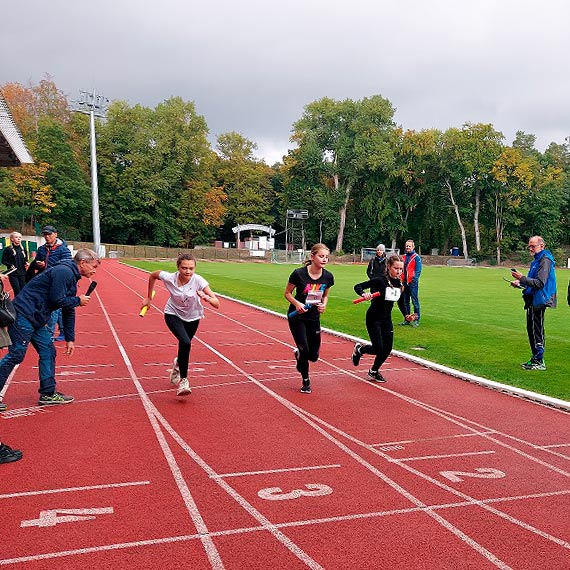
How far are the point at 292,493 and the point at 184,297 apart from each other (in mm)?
3330

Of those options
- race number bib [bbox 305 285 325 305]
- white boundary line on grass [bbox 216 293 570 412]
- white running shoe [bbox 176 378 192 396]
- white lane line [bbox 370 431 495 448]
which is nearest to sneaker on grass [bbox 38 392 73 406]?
white running shoe [bbox 176 378 192 396]

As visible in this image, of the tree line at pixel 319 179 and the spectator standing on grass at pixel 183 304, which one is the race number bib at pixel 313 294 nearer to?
the spectator standing on grass at pixel 183 304

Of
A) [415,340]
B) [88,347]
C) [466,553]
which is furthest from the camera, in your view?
[415,340]

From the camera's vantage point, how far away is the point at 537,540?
3818mm

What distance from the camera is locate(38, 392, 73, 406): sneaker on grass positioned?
6.80m

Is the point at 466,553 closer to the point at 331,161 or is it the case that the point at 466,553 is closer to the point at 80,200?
the point at 80,200

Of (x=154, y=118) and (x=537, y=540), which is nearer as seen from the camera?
(x=537, y=540)

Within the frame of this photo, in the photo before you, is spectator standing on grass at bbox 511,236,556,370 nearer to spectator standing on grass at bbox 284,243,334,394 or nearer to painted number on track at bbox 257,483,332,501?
spectator standing on grass at bbox 284,243,334,394

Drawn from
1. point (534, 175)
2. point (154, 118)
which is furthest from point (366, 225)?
point (154, 118)

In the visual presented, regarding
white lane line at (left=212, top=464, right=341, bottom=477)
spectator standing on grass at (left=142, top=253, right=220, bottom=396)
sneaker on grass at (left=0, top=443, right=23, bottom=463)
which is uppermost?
spectator standing on grass at (left=142, top=253, right=220, bottom=396)

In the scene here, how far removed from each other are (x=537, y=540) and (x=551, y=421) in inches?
129

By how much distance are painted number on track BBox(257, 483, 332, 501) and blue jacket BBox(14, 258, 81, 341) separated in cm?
322

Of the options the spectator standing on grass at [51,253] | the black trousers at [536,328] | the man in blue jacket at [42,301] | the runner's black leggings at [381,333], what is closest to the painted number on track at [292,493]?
the man in blue jacket at [42,301]

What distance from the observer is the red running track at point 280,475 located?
11.8ft
